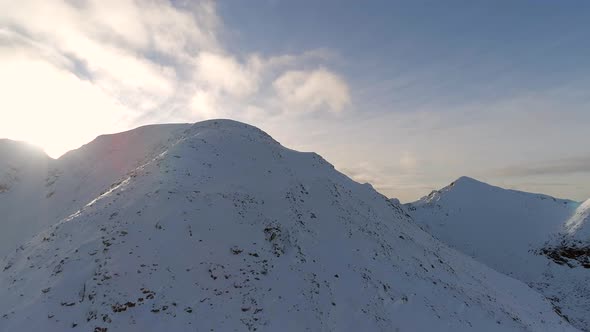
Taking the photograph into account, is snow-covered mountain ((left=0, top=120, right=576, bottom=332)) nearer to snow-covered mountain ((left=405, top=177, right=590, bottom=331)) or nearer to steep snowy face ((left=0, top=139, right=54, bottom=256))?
snow-covered mountain ((left=405, top=177, right=590, bottom=331))

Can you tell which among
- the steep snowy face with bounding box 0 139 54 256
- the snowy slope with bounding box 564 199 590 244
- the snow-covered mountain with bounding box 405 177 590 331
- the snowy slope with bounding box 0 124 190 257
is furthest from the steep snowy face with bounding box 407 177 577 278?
the steep snowy face with bounding box 0 139 54 256

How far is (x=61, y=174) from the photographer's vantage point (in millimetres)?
39469

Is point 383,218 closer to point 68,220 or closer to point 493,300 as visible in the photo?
point 493,300

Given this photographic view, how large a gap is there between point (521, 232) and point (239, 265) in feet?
172

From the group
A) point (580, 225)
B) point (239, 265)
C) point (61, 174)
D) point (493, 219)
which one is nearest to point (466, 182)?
point (493, 219)

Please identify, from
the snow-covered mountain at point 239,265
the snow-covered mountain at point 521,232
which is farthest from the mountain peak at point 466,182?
the snow-covered mountain at point 239,265

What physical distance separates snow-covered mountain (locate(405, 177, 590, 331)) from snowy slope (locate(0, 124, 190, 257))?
45184mm

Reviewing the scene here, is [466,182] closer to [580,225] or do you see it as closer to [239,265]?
[580,225]

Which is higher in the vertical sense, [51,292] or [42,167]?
[42,167]

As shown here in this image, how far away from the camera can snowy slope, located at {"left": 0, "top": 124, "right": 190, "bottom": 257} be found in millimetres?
32906

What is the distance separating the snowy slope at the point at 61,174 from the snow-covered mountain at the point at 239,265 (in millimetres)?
11316

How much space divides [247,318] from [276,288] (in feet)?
7.95

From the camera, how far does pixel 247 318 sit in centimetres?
1522

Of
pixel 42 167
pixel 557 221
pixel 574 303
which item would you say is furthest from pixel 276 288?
pixel 557 221
